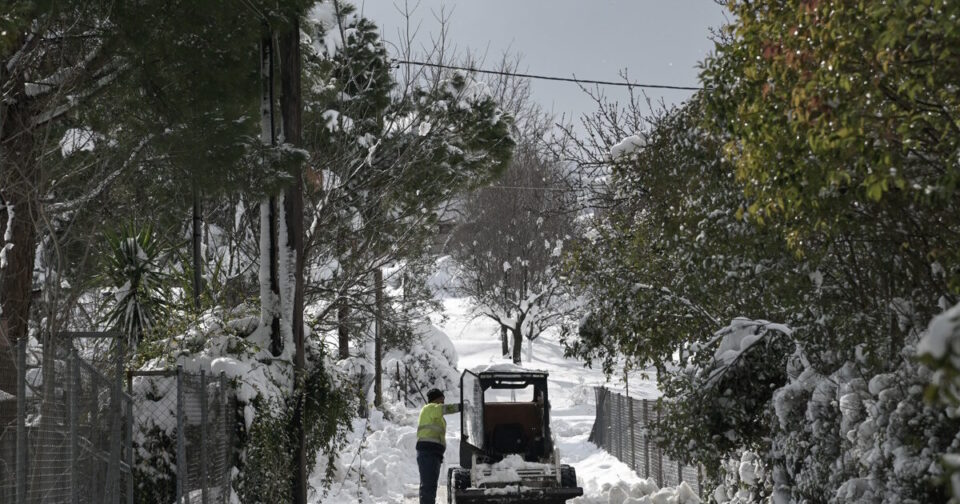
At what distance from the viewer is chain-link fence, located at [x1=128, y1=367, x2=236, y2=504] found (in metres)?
9.80

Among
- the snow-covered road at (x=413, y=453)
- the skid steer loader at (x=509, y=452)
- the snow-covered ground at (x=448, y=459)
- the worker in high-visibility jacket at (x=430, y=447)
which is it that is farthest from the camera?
the snow-covered road at (x=413, y=453)

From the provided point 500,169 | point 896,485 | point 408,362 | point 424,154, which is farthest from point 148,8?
point 408,362

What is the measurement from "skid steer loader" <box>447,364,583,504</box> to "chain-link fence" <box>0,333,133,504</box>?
6.90 m

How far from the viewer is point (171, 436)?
1007cm

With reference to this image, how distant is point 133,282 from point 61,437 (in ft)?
21.7

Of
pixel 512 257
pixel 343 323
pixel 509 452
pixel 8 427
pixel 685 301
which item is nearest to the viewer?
pixel 8 427

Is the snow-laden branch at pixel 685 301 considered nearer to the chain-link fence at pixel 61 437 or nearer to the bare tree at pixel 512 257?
the chain-link fence at pixel 61 437

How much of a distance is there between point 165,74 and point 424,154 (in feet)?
28.2

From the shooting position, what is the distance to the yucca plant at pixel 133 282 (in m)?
13.6

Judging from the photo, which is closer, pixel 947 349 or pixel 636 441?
pixel 947 349

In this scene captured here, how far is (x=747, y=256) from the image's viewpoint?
8422 mm

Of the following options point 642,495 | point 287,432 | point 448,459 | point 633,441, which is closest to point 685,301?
point 642,495

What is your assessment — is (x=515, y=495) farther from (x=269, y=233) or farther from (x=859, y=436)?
(x=859, y=436)

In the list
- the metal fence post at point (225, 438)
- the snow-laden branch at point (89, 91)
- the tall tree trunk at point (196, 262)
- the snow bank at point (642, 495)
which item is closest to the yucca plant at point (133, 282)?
the tall tree trunk at point (196, 262)
